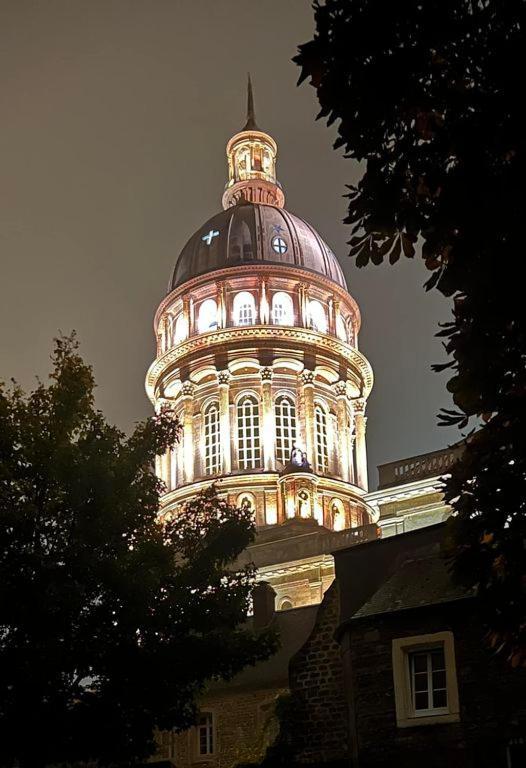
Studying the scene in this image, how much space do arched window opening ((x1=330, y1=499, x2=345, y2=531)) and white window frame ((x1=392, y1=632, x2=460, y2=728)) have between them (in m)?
50.8

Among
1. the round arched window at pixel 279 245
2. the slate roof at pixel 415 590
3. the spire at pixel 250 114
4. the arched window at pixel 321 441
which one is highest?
the spire at pixel 250 114

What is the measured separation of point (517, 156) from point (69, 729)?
15473mm

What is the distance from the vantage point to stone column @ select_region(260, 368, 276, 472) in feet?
243

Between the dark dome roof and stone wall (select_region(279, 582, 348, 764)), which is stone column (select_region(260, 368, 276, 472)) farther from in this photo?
stone wall (select_region(279, 582, 348, 764))

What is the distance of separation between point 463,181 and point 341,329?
229 ft

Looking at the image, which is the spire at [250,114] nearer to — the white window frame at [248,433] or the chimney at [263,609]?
the white window frame at [248,433]

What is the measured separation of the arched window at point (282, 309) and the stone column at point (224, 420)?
5075 mm

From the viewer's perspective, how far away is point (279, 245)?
3167 inches

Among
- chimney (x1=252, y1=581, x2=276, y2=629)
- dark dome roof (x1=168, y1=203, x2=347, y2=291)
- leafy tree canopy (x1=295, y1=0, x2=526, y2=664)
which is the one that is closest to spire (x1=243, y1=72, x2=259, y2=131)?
dark dome roof (x1=168, y1=203, x2=347, y2=291)

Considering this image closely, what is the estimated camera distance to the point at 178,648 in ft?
77.8

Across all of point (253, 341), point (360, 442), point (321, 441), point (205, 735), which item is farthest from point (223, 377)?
point (205, 735)

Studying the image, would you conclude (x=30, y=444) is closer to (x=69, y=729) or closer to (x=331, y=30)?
Answer: (x=69, y=729)

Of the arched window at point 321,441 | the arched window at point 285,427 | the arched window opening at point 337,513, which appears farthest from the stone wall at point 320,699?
the arched window at point 321,441

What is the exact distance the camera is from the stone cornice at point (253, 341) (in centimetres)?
7606
